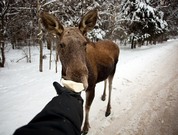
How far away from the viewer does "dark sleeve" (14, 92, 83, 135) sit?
1157 mm

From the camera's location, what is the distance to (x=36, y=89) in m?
7.22

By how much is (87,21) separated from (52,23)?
2.10 feet

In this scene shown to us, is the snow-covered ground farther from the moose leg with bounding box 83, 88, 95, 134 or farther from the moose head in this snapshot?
the moose head

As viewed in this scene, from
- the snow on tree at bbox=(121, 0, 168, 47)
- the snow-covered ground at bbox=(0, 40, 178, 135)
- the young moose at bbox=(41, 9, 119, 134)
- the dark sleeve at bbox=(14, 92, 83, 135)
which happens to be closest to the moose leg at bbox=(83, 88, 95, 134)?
the young moose at bbox=(41, 9, 119, 134)

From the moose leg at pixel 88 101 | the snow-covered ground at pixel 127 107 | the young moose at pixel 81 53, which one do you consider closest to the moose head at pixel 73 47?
the young moose at pixel 81 53

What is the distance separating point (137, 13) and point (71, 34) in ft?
70.8

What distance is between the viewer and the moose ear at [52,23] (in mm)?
3246

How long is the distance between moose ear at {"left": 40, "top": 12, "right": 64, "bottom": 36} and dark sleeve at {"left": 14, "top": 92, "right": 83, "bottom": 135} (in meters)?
1.81

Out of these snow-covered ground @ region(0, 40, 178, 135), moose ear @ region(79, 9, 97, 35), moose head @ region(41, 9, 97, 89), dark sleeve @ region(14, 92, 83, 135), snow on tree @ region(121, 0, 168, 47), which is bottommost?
snow-covered ground @ region(0, 40, 178, 135)

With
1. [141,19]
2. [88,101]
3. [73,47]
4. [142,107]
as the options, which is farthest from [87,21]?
[141,19]

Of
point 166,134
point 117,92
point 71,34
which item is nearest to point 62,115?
point 71,34

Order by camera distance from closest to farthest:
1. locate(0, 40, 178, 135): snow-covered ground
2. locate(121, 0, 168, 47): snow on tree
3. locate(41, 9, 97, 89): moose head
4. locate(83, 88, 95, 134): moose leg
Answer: locate(41, 9, 97, 89): moose head, locate(83, 88, 95, 134): moose leg, locate(0, 40, 178, 135): snow-covered ground, locate(121, 0, 168, 47): snow on tree

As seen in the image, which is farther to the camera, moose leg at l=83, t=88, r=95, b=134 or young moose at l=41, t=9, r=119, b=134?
moose leg at l=83, t=88, r=95, b=134

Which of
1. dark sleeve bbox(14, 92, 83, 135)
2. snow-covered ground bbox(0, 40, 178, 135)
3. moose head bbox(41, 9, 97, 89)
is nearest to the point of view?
dark sleeve bbox(14, 92, 83, 135)
